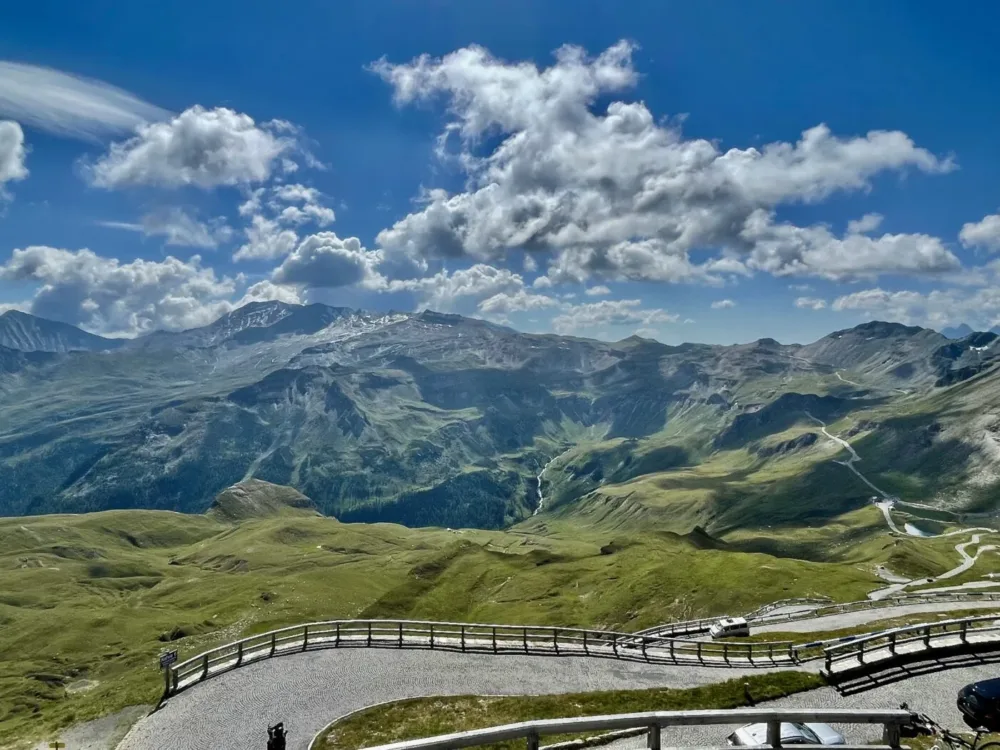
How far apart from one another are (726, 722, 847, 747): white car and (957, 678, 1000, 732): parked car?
6.36m

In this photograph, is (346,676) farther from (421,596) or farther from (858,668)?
(421,596)

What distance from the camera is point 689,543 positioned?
198 metres

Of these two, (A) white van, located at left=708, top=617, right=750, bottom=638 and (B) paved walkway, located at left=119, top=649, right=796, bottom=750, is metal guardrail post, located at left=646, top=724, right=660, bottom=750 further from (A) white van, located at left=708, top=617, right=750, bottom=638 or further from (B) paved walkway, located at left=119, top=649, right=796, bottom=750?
(A) white van, located at left=708, top=617, right=750, bottom=638

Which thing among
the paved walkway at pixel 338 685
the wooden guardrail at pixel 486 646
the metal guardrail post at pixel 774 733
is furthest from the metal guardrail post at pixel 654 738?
the wooden guardrail at pixel 486 646

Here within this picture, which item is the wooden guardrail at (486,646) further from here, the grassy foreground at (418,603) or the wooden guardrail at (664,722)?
the grassy foreground at (418,603)

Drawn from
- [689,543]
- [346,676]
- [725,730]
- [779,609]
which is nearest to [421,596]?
[689,543]

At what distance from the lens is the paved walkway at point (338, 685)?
29.0m

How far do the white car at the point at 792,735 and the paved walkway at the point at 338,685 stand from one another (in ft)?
42.5

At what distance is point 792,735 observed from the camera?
72.7 feet

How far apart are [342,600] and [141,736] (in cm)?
14262

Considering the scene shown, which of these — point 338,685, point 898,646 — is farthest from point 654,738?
point 898,646

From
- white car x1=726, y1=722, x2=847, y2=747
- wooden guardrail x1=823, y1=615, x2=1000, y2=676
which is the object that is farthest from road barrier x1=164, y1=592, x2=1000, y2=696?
white car x1=726, y1=722, x2=847, y2=747

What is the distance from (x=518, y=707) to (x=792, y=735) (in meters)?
13.5

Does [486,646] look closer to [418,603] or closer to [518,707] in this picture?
[518,707]
